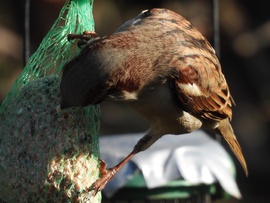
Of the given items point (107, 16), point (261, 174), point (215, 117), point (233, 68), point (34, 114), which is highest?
point (34, 114)

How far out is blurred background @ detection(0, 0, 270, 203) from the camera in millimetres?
7480

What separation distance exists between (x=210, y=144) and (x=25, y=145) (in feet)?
4.66

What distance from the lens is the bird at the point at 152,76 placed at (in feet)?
9.84

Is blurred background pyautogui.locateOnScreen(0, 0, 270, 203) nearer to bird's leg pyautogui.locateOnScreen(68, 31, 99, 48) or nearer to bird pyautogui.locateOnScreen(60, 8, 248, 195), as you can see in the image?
bird pyautogui.locateOnScreen(60, 8, 248, 195)

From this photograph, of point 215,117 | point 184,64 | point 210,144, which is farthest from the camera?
point 210,144

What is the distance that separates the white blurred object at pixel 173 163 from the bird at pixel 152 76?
0.24m

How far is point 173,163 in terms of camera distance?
4.00 meters

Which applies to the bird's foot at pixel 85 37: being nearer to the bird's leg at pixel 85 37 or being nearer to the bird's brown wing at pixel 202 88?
the bird's leg at pixel 85 37

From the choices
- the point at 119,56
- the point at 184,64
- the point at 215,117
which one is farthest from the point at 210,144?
the point at 119,56

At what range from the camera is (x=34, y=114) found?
3.13 metres

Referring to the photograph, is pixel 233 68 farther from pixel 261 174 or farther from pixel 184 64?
pixel 184 64

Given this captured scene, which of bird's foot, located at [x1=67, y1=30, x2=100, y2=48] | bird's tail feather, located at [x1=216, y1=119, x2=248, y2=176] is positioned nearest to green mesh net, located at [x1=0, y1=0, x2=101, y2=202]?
bird's foot, located at [x1=67, y1=30, x2=100, y2=48]

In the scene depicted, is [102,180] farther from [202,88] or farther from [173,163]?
[173,163]

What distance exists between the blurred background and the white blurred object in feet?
10.7
